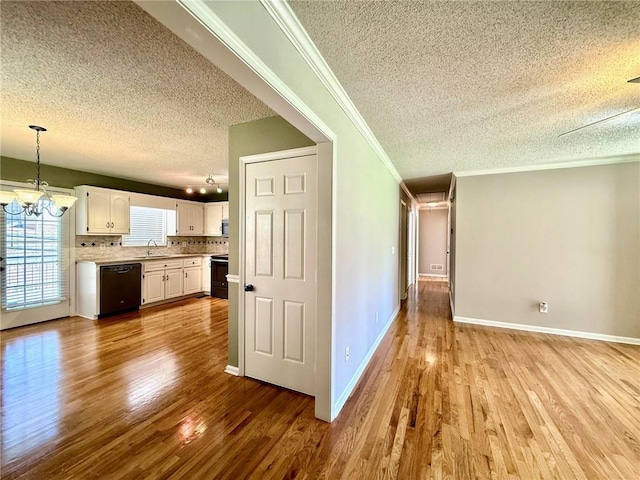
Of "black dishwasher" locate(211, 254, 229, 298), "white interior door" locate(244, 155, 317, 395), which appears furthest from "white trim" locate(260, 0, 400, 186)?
"black dishwasher" locate(211, 254, 229, 298)

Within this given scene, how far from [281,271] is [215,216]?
480cm

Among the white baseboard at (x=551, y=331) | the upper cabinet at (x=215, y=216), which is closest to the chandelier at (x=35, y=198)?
the upper cabinet at (x=215, y=216)

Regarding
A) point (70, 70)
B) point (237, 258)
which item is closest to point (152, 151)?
point (70, 70)

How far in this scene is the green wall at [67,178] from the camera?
3.91 meters

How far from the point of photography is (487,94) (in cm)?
196

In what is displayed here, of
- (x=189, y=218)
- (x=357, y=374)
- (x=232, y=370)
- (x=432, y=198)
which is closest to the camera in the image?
(x=357, y=374)

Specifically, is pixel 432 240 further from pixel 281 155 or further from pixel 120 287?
Answer: pixel 120 287

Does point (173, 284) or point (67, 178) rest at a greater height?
point (67, 178)

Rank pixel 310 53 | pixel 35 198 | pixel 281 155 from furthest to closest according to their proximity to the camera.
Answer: pixel 35 198
pixel 281 155
pixel 310 53

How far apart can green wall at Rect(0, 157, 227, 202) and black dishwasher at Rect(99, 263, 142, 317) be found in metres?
1.61

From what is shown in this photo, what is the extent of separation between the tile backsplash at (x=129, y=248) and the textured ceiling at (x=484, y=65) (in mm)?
5355

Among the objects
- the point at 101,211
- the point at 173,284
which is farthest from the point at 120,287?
the point at 101,211

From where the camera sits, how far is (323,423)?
6.42 ft

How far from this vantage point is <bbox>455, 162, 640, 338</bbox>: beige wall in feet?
11.6
